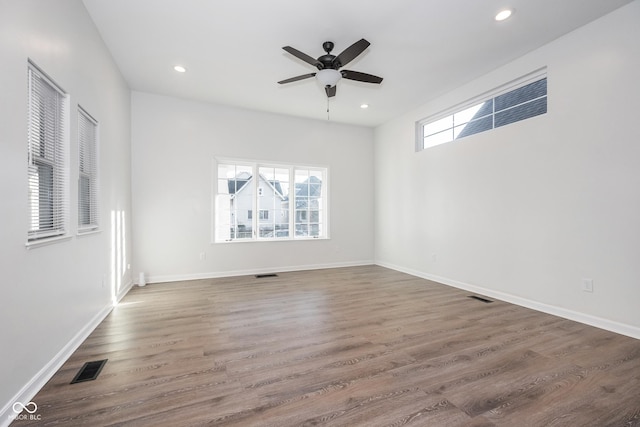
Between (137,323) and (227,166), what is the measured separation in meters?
3.11

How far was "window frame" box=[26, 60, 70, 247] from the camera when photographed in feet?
6.13

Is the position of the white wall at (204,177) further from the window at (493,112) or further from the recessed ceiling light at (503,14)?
the recessed ceiling light at (503,14)

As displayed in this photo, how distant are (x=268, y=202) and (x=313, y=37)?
3187 millimetres

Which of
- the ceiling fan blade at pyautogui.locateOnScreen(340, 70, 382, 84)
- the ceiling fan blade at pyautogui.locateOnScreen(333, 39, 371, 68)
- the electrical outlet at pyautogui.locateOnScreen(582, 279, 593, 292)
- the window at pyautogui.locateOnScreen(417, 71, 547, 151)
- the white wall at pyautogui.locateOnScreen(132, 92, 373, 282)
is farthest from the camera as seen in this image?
the white wall at pyautogui.locateOnScreen(132, 92, 373, 282)

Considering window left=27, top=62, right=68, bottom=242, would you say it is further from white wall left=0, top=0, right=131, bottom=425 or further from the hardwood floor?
the hardwood floor

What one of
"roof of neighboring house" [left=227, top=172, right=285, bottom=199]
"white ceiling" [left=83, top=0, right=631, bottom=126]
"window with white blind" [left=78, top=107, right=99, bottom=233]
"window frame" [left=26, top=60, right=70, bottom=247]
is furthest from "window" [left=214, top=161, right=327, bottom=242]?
"window frame" [left=26, top=60, right=70, bottom=247]

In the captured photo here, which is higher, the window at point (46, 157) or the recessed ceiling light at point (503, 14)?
the recessed ceiling light at point (503, 14)

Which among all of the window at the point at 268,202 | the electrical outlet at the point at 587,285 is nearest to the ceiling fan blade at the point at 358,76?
the window at the point at 268,202

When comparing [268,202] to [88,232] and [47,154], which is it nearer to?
[88,232]

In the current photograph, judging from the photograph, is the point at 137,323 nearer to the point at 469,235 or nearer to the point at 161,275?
the point at 161,275

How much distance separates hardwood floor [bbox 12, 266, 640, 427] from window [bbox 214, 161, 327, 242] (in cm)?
204

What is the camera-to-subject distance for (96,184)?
3119mm

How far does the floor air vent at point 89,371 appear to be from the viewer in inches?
76.6

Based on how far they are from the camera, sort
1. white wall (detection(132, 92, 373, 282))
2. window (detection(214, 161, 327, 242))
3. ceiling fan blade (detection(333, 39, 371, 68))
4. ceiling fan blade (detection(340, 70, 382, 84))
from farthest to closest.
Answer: window (detection(214, 161, 327, 242)), white wall (detection(132, 92, 373, 282)), ceiling fan blade (detection(340, 70, 382, 84)), ceiling fan blade (detection(333, 39, 371, 68))
